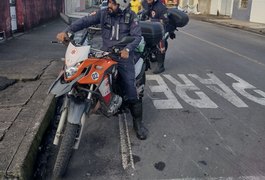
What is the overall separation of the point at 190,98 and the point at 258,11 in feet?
69.3

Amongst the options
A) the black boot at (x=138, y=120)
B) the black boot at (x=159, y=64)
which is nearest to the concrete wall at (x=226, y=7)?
the black boot at (x=159, y=64)

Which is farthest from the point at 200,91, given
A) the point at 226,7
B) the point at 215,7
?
the point at 215,7

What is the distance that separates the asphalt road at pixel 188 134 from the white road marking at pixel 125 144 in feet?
0.04

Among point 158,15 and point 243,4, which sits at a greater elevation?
point 243,4

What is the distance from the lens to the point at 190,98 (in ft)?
20.9

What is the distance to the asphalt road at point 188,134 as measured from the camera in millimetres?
3871

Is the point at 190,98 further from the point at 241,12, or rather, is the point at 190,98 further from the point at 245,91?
the point at 241,12

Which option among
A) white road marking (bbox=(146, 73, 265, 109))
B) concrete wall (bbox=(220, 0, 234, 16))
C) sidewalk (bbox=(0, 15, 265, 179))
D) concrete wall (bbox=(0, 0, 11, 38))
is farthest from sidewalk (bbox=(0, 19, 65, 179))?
concrete wall (bbox=(220, 0, 234, 16))

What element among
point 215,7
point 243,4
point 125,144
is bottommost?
point 125,144

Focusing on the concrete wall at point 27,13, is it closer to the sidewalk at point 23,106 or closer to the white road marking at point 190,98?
the sidewalk at point 23,106

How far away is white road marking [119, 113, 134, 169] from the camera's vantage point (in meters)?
4.01

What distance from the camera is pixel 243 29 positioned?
67.5ft

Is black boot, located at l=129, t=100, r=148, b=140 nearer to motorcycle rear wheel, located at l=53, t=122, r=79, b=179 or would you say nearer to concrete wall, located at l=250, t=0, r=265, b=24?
motorcycle rear wheel, located at l=53, t=122, r=79, b=179

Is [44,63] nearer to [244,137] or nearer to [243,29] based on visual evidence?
[244,137]
